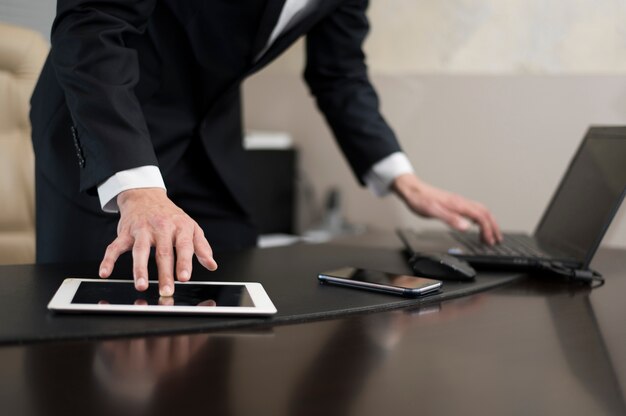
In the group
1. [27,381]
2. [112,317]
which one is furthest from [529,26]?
[27,381]

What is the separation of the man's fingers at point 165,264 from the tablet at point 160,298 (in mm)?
10

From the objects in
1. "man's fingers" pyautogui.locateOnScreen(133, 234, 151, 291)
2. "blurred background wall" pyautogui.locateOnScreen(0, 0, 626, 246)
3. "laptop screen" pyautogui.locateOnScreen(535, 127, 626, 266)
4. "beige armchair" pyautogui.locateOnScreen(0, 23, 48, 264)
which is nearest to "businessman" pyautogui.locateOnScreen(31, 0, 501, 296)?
"man's fingers" pyautogui.locateOnScreen(133, 234, 151, 291)

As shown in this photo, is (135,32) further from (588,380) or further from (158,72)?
(588,380)

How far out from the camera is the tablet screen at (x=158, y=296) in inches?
30.6

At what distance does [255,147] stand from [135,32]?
164cm

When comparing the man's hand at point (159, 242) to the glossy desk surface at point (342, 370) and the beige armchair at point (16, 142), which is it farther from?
the beige armchair at point (16, 142)

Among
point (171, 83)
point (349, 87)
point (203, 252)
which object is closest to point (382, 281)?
point (203, 252)

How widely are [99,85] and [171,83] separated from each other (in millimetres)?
297

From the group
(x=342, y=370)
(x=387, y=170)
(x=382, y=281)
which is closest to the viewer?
(x=342, y=370)

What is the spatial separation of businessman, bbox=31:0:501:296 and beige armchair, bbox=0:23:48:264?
1.09ft

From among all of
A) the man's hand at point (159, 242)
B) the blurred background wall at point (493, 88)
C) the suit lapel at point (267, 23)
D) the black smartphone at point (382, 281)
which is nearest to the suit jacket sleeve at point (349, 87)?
the suit lapel at point (267, 23)

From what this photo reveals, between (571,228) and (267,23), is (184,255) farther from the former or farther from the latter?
(571,228)

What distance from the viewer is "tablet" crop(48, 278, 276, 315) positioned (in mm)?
753

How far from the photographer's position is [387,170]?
1499mm
